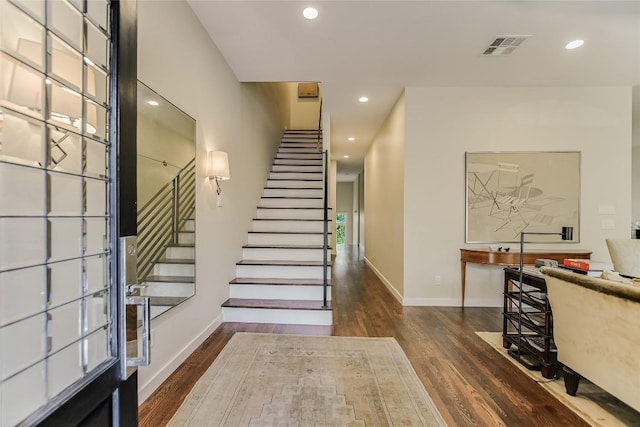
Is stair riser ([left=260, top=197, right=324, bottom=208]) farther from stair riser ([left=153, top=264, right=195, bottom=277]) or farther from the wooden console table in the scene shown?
stair riser ([left=153, top=264, right=195, bottom=277])

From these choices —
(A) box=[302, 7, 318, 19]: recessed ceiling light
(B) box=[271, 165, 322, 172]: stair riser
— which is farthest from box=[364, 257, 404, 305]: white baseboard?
(A) box=[302, 7, 318, 19]: recessed ceiling light

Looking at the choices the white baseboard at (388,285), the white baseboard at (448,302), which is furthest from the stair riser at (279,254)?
the white baseboard at (448,302)

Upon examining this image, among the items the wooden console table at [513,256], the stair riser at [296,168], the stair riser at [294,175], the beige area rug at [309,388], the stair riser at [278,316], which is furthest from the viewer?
the stair riser at [296,168]

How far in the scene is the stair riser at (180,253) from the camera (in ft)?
7.02

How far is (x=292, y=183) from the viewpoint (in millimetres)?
5492

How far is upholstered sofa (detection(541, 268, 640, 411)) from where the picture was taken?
61.4 inches

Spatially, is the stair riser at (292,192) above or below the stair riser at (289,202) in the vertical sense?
above

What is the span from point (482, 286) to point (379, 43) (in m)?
3.26

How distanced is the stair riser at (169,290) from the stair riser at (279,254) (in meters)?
1.51

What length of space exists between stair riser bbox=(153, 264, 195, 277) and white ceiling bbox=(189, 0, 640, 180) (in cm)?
210

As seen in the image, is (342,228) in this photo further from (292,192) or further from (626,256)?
(626,256)

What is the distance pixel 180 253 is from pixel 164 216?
1.16 ft

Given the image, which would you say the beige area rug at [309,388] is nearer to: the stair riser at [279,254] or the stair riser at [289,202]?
the stair riser at [279,254]

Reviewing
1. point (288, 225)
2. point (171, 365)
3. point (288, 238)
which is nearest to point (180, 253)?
point (171, 365)
